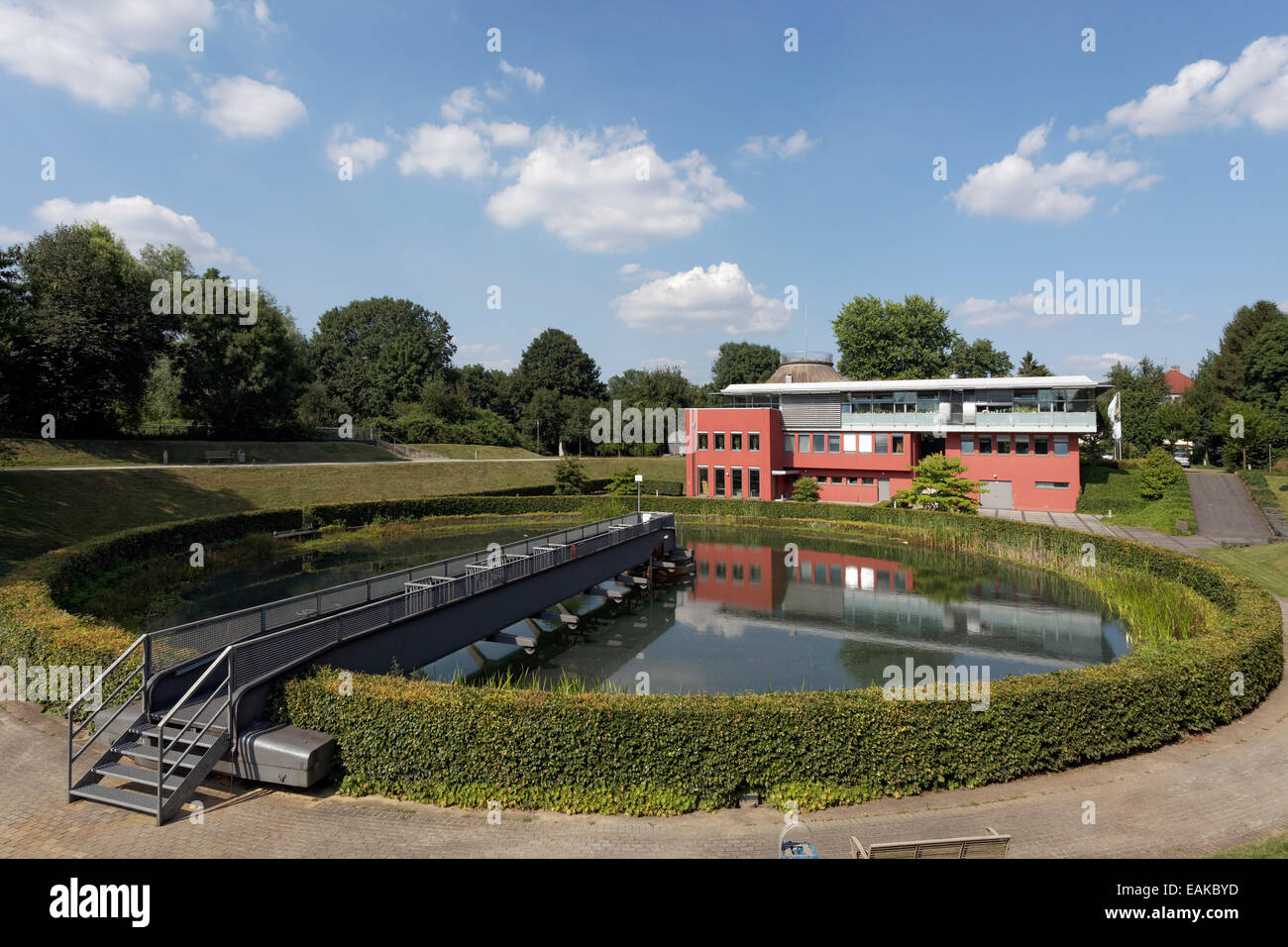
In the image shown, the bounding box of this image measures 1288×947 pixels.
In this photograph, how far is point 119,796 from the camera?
28.8 feet

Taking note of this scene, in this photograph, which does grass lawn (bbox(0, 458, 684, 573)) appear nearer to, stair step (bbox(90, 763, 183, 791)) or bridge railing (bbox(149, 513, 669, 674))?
bridge railing (bbox(149, 513, 669, 674))

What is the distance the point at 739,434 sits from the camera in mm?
49156

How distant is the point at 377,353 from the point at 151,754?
9109 centimetres

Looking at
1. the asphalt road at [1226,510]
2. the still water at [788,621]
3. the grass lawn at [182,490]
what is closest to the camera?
the still water at [788,621]

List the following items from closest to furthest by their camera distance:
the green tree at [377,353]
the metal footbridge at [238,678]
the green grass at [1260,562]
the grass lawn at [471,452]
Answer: the metal footbridge at [238,678] → the green grass at [1260,562] → the grass lawn at [471,452] → the green tree at [377,353]

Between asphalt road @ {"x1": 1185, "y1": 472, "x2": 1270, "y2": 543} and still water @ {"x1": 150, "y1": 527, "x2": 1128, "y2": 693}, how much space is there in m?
12.6

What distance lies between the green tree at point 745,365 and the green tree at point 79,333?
216 ft

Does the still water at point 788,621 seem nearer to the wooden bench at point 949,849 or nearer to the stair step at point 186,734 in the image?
the stair step at point 186,734

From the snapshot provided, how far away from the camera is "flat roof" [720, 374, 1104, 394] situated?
141 ft

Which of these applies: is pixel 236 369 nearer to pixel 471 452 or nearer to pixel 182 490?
pixel 182 490

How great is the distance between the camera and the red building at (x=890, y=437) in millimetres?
42969

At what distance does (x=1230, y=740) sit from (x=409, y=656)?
15.4 m

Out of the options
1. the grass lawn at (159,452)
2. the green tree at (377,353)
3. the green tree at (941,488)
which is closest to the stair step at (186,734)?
the grass lawn at (159,452)
